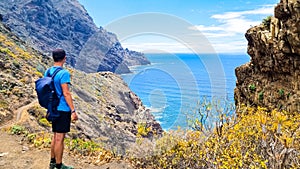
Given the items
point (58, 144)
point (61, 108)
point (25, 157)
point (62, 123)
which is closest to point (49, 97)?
point (61, 108)

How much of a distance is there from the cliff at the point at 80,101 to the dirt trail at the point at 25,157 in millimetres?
1739

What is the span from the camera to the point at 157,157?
869 centimetres

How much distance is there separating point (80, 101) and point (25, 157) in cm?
1611

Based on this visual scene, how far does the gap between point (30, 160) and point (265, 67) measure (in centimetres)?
1849

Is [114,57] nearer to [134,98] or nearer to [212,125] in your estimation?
[134,98]

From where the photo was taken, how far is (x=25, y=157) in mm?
6863

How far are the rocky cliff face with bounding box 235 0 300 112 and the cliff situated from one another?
8579mm

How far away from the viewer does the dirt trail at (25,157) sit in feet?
21.3

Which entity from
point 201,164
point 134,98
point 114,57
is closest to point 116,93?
point 134,98

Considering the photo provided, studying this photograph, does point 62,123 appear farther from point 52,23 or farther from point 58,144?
point 52,23

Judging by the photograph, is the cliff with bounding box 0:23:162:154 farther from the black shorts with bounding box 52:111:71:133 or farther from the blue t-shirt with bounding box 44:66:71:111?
the blue t-shirt with bounding box 44:66:71:111

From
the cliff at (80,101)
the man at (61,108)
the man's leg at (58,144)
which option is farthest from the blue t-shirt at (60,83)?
the cliff at (80,101)

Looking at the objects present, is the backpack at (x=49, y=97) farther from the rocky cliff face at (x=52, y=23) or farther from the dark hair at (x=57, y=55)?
the rocky cliff face at (x=52, y=23)

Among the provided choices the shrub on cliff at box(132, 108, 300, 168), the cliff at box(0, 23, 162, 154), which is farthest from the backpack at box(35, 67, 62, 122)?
the cliff at box(0, 23, 162, 154)
